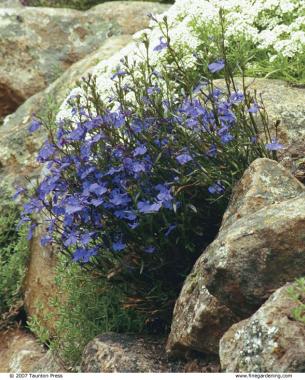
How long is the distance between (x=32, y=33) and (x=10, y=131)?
200 cm

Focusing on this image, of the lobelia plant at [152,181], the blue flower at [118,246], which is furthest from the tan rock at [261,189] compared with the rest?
the blue flower at [118,246]

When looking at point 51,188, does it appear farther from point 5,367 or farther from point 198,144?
point 5,367

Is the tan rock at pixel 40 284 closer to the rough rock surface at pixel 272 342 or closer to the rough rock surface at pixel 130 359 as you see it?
the rough rock surface at pixel 130 359

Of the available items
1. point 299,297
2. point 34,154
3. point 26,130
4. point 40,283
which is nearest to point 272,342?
point 299,297

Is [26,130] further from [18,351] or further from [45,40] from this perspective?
[18,351]

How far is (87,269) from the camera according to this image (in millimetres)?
4262

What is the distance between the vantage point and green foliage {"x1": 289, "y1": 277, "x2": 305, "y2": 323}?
2.80 metres

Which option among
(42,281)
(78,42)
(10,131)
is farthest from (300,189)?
(78,42)

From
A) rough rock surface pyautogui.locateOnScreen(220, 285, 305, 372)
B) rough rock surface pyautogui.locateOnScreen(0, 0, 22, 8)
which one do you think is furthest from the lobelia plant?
rough rock surface pyautogui.locateOnScreen(0, 0, 22, 8)

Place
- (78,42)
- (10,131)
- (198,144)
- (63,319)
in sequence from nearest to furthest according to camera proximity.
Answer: (198,144) → (63,319) → (10,131) → (78,42)

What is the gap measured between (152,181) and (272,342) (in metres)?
1.47

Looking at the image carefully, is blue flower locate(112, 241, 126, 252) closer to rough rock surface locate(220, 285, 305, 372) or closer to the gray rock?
the gray rock

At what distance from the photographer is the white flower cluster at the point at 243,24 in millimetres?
5484

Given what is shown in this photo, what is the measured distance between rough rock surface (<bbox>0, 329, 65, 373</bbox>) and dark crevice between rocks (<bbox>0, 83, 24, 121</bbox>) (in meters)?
3.36
